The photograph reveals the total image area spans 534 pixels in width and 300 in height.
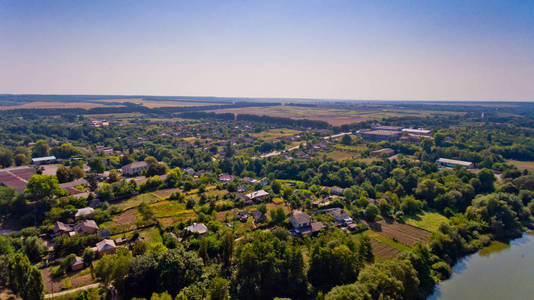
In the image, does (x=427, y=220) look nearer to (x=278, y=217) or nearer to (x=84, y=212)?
(x=278, y=217)

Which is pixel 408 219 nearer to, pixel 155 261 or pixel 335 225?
pixel 335 225

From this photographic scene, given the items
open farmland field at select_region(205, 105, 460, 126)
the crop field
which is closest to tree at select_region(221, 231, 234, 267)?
the crop field

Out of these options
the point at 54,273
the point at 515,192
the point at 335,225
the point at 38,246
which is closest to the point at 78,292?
the point at 54,273

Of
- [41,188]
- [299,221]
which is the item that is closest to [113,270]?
[299,221]

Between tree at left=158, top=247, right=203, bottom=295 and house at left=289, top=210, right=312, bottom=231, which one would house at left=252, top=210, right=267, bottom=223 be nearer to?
house at left=289, top=210, right=312, bottom=231

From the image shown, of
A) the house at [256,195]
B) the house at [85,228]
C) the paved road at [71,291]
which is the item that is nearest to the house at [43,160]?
the house at [85,228]
